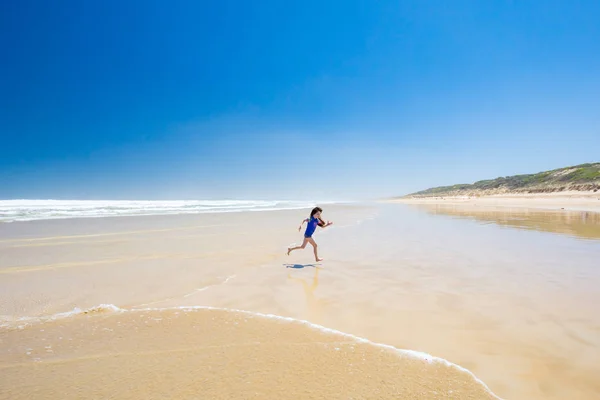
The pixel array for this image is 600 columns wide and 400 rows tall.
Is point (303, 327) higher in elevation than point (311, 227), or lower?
lower

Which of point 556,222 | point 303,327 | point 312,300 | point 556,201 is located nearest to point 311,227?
point 312,300

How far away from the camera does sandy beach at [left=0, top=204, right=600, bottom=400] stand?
2.80 m

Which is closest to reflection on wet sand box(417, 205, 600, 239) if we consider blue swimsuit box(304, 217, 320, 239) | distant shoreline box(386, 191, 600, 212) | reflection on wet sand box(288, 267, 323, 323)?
distant shoreline box(386, 191, 600, 212)

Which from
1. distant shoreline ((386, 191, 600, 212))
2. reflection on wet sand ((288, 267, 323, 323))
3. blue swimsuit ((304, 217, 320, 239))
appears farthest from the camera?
distant shoreline ((386, 191, 600, 212))

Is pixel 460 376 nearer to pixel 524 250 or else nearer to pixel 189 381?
pixel 189 381

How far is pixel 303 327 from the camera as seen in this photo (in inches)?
159

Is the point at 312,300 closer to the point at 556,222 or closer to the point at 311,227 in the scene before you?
the point at 311,227

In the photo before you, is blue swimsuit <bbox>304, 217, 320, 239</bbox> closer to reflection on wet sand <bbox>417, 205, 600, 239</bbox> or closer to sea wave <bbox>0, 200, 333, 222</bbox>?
reflection on wet sand <bbox>417, 205, 600, 239</bbox>

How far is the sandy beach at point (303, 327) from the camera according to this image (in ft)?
9.20

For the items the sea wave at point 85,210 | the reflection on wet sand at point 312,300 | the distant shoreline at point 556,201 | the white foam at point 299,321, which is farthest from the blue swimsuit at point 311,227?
the distant shoreline at point 556,201

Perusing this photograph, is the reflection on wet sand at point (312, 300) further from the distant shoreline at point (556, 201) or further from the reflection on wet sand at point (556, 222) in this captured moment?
the distant shoreline at point (556, 201)

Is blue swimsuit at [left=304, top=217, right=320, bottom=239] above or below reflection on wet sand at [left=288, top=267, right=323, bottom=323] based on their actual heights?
above

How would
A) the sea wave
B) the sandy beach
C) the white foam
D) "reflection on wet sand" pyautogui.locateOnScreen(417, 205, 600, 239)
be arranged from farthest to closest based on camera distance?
the sea wave, "reflection on wet sand" pyautogui.locateOnScreen(417, 205, 600, 239), the white foam, the sandy beach

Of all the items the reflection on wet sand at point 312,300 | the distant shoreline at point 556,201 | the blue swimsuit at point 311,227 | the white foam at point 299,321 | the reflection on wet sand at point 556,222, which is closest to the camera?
the white foam at point 299,321
